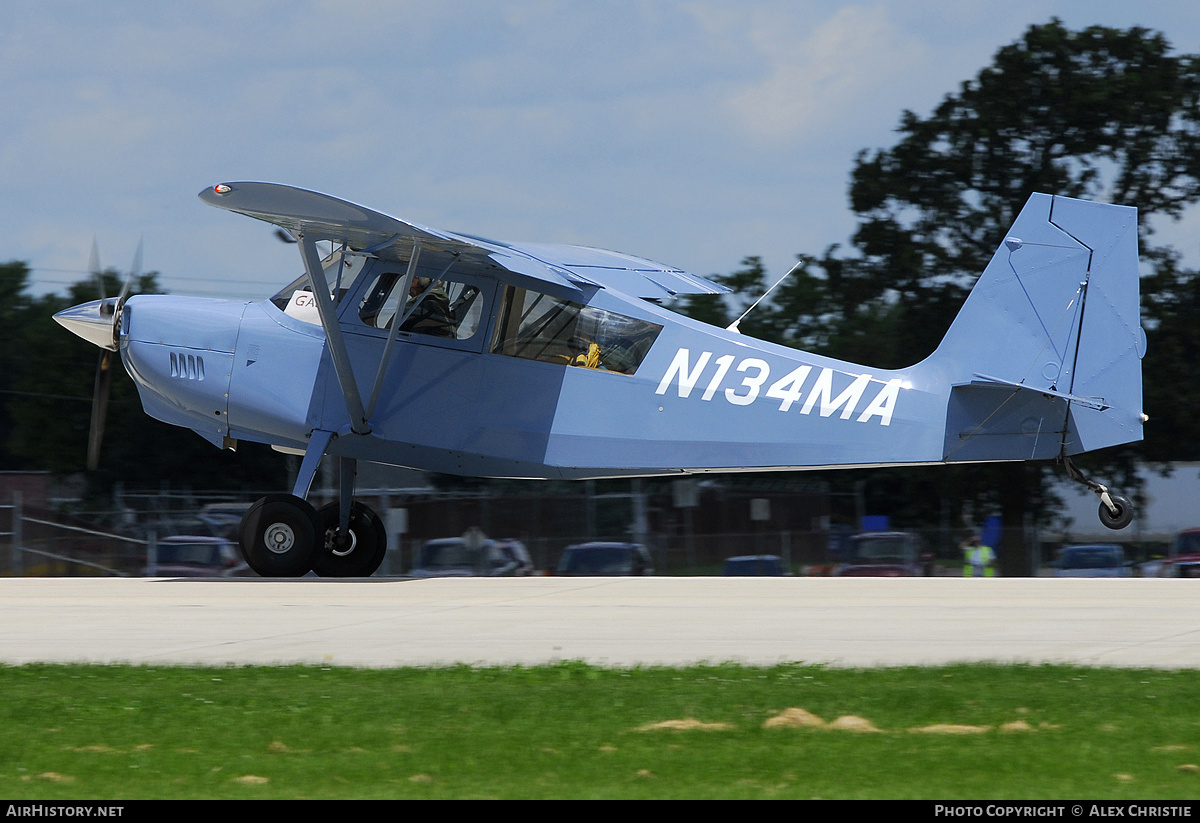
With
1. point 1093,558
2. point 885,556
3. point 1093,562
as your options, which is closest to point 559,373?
point 885,556

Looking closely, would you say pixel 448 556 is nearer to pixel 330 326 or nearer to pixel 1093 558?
pixel 330 326

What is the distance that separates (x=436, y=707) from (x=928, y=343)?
78.1 ft

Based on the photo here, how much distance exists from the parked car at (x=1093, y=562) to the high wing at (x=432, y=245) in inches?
410

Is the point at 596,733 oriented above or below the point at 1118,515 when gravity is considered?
below

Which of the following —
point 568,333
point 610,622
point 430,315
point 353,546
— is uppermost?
point 430,315

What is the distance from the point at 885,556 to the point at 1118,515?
980 cm

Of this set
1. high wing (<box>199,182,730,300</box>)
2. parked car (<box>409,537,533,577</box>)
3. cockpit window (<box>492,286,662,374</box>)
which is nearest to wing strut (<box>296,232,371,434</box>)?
high wing (<box>199,182,730,300</box>)

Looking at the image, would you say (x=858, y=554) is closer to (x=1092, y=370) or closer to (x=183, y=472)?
(x=1092, y=370)

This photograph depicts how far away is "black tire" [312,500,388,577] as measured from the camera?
1534 centimetres

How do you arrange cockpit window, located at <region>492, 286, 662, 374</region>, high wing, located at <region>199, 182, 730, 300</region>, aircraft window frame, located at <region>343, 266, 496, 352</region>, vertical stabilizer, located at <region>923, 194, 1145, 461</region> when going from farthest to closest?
1. aircraft window frame, located at <region>343, 266, 496, 352</region>
2. cockpit window, located at <region>492, 286, 662, 374</region>
3. vertical stabilizer, located at <region>923, 194, 1145, 461</region>
4. high wing, located at <region>199, 182, 730, 300</region>

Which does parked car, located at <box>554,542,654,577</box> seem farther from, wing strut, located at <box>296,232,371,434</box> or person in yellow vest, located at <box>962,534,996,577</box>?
wing strut, located at <box>296,232,371,434</box>

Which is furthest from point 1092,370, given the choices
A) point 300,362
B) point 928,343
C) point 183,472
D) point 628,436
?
point 183,472

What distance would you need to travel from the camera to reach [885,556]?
23.2 meters

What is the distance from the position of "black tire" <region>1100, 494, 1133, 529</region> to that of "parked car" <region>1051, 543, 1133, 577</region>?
31.9ft
